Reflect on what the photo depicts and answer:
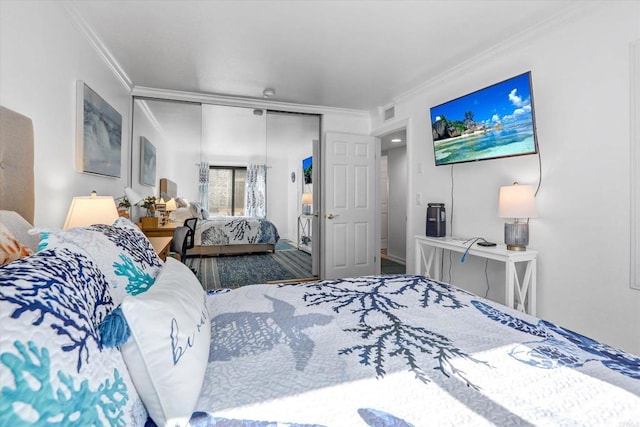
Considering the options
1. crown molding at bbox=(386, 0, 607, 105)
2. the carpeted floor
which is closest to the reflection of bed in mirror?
the carpeted floor

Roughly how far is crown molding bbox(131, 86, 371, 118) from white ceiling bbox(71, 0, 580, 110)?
0.21m

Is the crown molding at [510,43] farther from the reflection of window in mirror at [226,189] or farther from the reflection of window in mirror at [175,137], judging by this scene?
the reflection of window in mirror at [175,137]

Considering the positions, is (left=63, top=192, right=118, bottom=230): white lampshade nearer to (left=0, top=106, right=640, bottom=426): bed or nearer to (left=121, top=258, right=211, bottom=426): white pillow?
(left=0, top=106, right=640, bottom=426): bed

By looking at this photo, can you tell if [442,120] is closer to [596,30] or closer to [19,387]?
[596,30]

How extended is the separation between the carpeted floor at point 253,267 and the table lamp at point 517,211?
2777 millimetres

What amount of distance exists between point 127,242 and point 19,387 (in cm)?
83

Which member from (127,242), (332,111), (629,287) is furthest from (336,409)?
(332,111)

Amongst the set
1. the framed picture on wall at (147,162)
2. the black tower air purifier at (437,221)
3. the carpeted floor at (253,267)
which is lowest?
the carpeted floor at (253,267)

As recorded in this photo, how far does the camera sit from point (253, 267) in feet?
15.0

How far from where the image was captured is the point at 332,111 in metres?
4.43

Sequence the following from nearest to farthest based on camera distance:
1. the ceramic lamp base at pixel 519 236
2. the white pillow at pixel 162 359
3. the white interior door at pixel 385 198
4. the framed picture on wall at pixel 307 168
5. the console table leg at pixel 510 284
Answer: the white pillow at pixel 162 359
the console table leg at pixel 510 284
the ceramic lamp base at pixel 519 236
the framed picture on wall at pixel 307 168
the white interior door at pixel 385 198

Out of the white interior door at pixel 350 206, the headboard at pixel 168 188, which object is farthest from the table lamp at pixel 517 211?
the headboard at pixel 168 188

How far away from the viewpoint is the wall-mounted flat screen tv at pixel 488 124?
2311 millimetres

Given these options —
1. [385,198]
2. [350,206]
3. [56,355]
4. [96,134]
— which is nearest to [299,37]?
[96,134]
